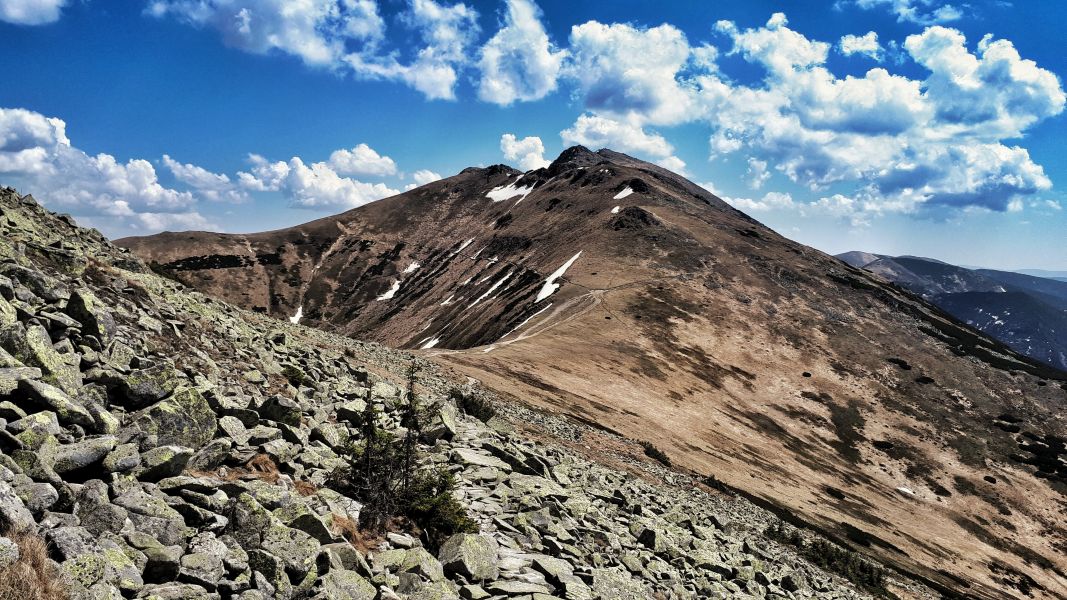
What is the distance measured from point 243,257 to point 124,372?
215m

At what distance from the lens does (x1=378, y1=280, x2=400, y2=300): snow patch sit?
182637 mm

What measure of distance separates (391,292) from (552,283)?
321 feet

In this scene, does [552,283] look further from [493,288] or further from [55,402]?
[55,402]

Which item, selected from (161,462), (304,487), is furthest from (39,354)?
(304,487)

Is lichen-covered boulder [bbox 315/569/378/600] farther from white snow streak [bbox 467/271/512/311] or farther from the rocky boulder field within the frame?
white snow streak [bbox 467/271/512/311]

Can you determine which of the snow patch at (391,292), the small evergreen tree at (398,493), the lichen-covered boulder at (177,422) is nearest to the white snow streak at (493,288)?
the snow patch at (391,292)

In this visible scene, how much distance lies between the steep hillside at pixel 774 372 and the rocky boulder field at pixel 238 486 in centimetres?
1886

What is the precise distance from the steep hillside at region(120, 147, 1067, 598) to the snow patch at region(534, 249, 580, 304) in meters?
0.68

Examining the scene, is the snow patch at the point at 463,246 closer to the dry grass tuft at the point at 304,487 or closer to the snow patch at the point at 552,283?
the snow patch at the point at 552,283

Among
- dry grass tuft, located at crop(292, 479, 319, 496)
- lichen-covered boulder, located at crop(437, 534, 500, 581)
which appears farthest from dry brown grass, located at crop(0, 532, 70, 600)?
lichen-covered boulder, located at crop(437, 534, 500, 581)

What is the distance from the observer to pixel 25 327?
373 inches

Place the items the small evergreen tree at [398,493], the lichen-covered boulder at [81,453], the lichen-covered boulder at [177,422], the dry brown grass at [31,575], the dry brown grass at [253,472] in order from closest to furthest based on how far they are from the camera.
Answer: the dry brown grass at [31,575], the lichen-covered boulder at [81,453], the lichen-covered boulder at [177,422], the dry brown grass at [253,472], the small evergreen tree at [398,493]

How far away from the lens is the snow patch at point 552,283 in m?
100

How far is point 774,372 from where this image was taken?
87.2 m
